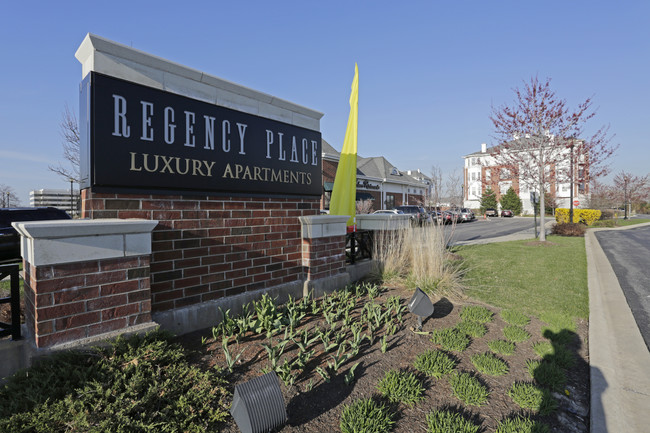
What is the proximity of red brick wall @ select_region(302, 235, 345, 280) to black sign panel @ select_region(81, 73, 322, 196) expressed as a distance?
0.86 metres

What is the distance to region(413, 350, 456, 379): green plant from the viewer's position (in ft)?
9.54

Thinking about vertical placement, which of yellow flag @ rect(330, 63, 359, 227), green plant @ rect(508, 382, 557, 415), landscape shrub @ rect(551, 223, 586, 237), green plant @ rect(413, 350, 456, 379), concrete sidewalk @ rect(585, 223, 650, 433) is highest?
yellow flag @ rect(330, 63, 359, 227)

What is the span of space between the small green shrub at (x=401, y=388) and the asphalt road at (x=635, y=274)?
3.30m

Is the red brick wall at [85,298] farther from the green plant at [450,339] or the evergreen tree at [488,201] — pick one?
the evergreen tree at [488,201]

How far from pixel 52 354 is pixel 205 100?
2.79m

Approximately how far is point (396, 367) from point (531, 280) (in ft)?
16.5

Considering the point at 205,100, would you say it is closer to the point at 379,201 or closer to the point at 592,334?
the point at 592,334

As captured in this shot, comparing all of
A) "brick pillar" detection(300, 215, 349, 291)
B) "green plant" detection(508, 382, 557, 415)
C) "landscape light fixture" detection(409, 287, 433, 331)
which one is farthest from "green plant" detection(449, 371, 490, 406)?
"brick pillar" detection(300, 215, 349, 291)

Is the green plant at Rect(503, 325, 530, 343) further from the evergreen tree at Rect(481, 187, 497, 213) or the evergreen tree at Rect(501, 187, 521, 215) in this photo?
the evergreen tree at Rect(501, 187, 521, 215)

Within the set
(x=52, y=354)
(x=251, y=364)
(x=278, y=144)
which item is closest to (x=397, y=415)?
(x=251, y=364)

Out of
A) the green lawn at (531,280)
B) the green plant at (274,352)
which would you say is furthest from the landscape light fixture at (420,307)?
the green lawn at (531,280)

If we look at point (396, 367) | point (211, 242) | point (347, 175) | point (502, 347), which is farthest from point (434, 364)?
point (347, 175)

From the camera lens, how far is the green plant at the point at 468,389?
2529 mm

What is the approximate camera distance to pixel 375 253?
656 centimetres
